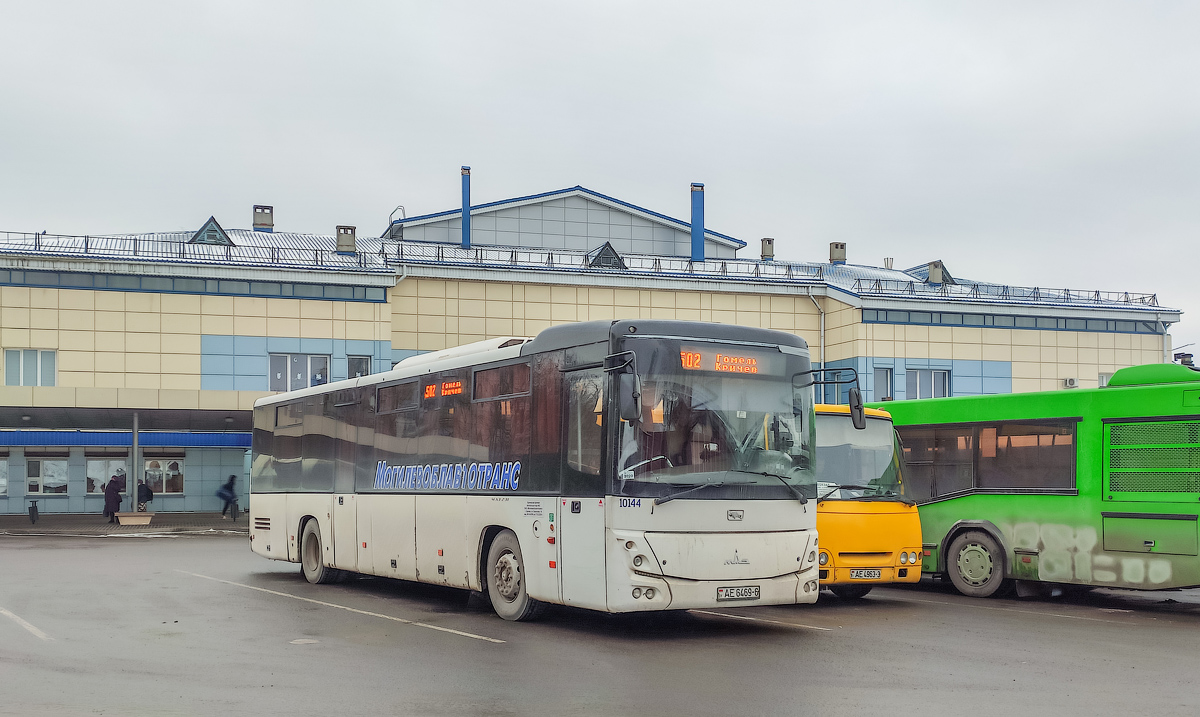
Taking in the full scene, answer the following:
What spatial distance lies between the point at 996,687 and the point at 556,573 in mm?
4604

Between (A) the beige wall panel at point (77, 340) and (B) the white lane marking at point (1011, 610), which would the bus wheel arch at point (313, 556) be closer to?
(B) the white lane marking at point (1011, 610)

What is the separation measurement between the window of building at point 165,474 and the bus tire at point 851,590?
32247 millimetres

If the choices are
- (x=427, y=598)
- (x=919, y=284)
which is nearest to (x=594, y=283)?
(x=919, y=284)

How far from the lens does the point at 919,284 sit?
52062 millimetres

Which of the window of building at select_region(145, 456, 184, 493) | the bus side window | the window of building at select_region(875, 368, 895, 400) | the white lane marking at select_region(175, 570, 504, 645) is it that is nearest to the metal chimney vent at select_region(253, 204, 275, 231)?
the window of building at select_region(145, 456, 184, 493)

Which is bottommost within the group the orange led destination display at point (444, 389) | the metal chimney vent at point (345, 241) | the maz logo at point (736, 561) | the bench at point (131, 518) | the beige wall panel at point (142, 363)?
the bench at point (131, 518)

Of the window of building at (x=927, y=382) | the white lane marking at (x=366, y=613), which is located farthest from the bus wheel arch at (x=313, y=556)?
the window of building at (x=927, y=382)

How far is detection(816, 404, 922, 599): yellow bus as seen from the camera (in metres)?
14.9

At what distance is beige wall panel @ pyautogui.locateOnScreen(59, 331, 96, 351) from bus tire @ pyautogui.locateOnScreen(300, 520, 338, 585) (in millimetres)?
23983

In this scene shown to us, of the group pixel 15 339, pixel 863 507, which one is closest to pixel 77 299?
pixel 15 339

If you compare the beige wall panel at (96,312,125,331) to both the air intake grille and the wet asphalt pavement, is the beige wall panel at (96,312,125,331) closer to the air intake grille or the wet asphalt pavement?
the wet asphalt pavement

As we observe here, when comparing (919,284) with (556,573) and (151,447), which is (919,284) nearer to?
(151,447)

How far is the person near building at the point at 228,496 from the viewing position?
41812 millimetres

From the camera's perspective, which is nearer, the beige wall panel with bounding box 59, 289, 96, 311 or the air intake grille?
the air intake grille
